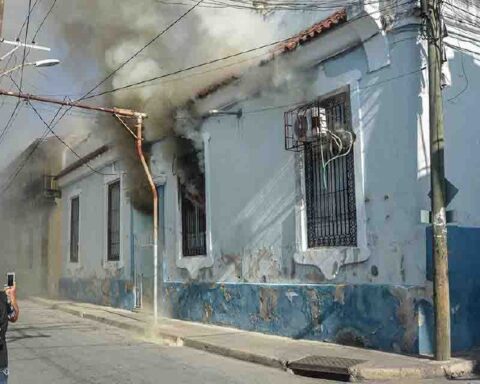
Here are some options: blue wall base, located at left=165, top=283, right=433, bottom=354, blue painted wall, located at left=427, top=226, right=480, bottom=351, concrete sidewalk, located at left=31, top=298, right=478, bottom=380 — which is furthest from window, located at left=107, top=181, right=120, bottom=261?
blue painted wall, located at left=427, top=226, right=480, bottom=351

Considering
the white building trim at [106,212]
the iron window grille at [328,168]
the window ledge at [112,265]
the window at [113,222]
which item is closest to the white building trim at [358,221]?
the iron window grille at [328,168]

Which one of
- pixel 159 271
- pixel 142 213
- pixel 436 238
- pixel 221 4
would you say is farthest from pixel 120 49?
pixel 436 238

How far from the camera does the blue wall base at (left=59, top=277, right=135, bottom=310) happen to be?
1742cm

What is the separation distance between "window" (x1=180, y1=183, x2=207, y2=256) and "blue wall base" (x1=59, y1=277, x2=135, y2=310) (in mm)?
3618

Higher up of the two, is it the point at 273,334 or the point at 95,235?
the point at 95,235

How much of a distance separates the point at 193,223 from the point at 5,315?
30.3ft

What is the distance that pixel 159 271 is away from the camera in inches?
606

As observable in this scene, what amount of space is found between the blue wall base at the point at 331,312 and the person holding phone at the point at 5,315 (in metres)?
5.32

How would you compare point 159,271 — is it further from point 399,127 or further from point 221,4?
point 399,127

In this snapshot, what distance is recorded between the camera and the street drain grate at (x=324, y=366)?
25.2 feet

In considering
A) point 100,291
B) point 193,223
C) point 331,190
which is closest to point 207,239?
point 193,223

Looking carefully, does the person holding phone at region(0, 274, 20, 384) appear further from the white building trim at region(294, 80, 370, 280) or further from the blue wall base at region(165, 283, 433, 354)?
the white building trim at region(294, 80, 370, 280)

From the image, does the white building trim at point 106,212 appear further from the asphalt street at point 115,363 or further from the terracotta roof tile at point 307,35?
the terracotta roof tile at point 307,35

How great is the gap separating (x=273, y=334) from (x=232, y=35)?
6310 millimetres
